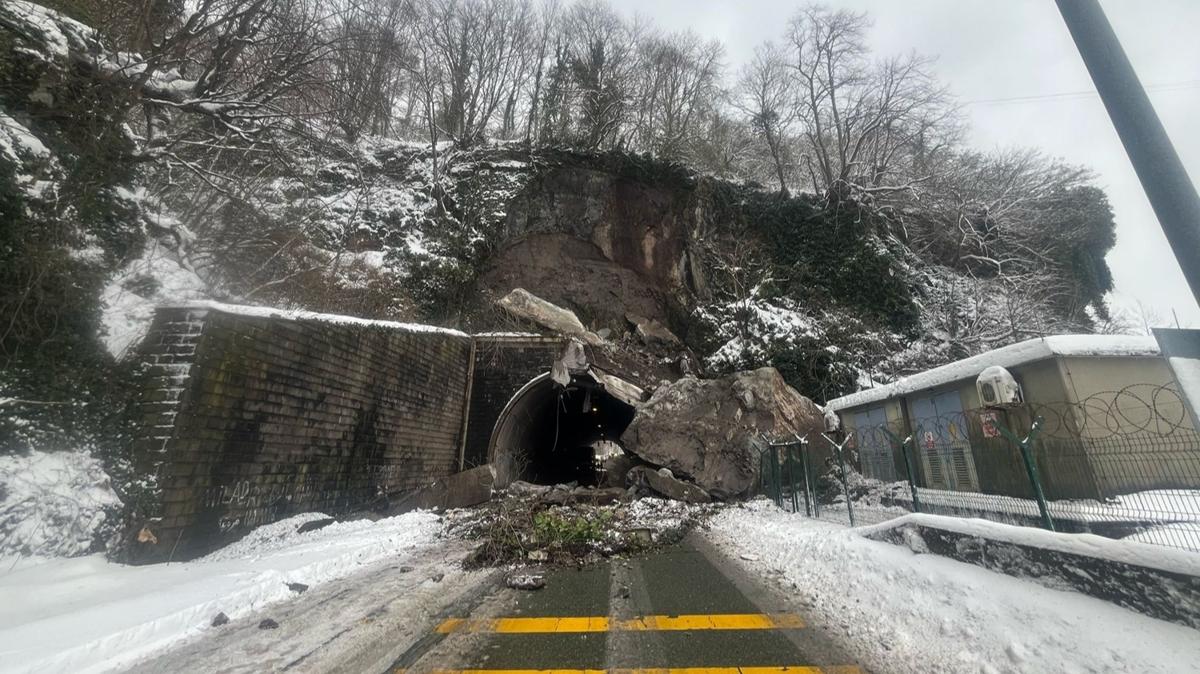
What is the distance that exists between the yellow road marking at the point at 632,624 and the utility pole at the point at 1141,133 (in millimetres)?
3358

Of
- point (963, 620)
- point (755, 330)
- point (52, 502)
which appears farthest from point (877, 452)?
point (52, 502)

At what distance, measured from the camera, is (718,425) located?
11.8m

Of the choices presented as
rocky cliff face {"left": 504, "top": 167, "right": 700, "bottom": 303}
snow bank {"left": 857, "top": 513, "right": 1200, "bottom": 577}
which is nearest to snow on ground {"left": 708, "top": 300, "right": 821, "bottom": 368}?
rocky cliff face {"left": 504, "top": 167, "right": 700, "bottom": 303}

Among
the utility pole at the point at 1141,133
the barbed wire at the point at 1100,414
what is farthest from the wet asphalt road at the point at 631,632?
the barbed wire at the point at 1100,414

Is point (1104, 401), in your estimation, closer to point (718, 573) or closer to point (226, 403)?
point (718, 573)

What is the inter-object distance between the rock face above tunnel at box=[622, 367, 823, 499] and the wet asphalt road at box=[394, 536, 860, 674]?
20.3 feet

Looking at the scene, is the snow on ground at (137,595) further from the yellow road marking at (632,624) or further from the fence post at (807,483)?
the fence post at (807,483)

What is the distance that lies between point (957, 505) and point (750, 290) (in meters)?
12.4

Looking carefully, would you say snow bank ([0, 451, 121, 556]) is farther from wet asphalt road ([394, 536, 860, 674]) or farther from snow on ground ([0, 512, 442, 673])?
wet asphalt road ([394, 536, 860, 674])

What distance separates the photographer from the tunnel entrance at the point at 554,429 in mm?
13914

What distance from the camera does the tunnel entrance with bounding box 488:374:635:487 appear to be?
45.6 feet

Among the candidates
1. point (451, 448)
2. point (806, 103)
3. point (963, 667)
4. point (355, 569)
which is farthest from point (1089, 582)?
point (806, 103)

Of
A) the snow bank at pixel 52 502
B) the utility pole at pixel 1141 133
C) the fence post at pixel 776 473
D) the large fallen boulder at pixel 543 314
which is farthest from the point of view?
the large fallen boulder at pixel 543 314

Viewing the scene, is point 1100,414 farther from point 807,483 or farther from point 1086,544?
point 1086,544
